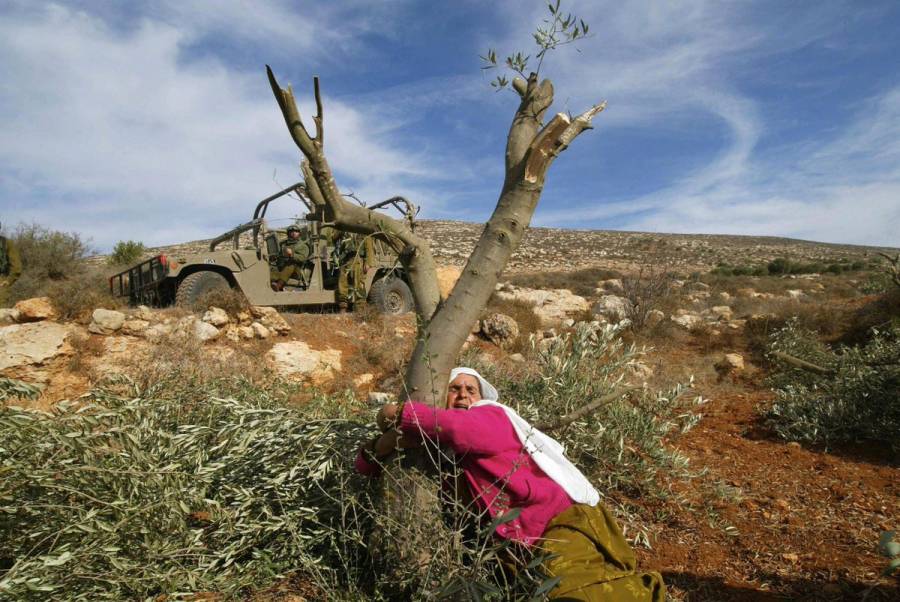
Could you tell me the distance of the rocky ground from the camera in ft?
9.18

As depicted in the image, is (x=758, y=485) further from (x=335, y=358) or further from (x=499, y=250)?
(x=335, y=358)

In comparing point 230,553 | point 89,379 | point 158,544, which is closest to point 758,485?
point 230,553

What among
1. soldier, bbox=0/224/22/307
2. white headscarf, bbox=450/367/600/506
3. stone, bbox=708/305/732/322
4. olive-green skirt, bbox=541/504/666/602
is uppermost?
soldier, bbox=0/224/22/307

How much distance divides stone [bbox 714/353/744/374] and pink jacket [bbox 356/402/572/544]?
6913mm

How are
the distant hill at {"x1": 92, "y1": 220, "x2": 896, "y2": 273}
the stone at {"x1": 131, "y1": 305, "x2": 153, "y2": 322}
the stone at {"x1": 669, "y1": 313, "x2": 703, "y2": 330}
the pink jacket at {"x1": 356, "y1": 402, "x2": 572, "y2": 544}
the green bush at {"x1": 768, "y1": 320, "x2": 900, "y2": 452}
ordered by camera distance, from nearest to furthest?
the pink jacket at {"x1": 356, "y1": 402, "x2": 572, "y2": 544}
the green bush at {"x1": 768, "y1": 320, "x2": 900, "y2": 452}
the stone at {"x1": 131, "y1": 305, "x2": 153, "y2": 322}
the stone at {"x1": 669, "y1": 313, "x2": 703, "y2": 330}
the distant hill at {"x1": 92, "y1": 220, "x2": 896, "y2": 273}

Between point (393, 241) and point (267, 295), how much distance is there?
23.8 feet

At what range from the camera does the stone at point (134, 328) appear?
7.22 metres

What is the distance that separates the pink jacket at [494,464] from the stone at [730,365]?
272 inches

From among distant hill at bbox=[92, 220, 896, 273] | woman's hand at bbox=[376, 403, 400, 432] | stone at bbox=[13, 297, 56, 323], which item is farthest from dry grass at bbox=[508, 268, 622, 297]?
woman's hand at bbox=[376, 403, 400, 432]

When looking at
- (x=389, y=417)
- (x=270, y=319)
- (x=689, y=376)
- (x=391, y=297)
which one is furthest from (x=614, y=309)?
(x=389, y=417)

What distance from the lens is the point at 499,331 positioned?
9.39m

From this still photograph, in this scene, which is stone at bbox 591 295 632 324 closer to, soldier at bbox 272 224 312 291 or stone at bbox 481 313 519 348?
stone at bbox 481 313 519 348

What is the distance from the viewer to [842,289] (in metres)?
17.4

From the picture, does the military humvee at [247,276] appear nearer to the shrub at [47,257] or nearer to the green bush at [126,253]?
the shrub at [47,257]
